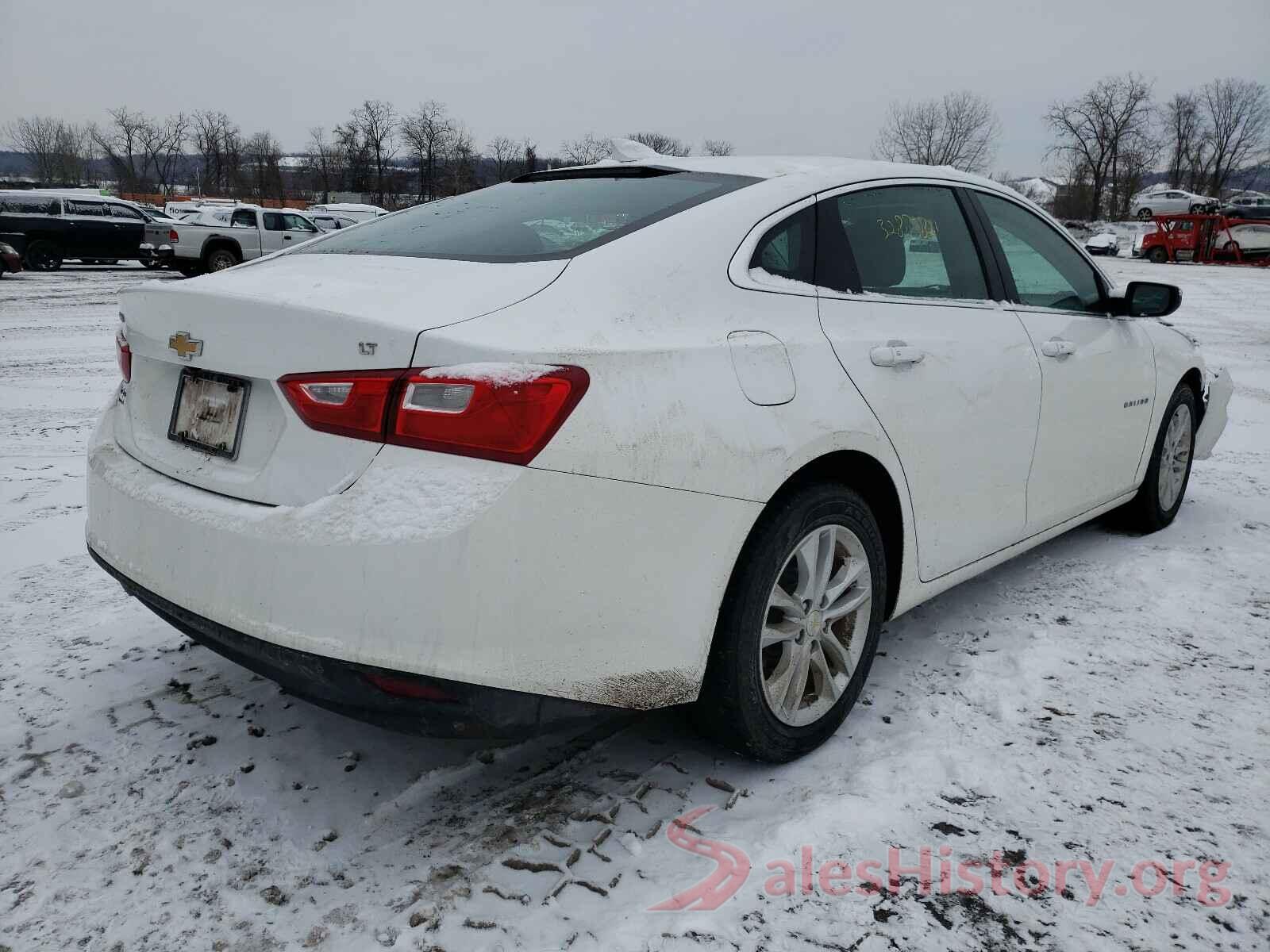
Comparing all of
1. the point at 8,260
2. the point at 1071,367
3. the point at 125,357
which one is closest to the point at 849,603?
the point at 1071,367

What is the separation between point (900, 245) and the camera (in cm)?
283

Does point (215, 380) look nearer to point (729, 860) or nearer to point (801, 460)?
point (801, 460)

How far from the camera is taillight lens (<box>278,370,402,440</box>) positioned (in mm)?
1827

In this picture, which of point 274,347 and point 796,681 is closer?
point 274,347

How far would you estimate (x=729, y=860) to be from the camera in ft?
6.75

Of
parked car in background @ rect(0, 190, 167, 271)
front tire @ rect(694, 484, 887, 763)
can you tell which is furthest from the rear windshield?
parked car in background @ rect(0, 190, 167, 271)

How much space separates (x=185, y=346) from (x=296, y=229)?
68.7 feet

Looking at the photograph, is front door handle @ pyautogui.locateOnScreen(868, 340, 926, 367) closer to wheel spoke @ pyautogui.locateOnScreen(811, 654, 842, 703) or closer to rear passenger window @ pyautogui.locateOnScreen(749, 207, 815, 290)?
rear passenger window @ pyautogui.locateOnScreen(749, 207, 815, 290)

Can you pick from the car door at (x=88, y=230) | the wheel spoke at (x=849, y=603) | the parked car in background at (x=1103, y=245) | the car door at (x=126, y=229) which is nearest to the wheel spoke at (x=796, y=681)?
the wheel spoke at (x=849, y=603)

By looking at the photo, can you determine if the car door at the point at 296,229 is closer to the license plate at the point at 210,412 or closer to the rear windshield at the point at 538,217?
the rear windshield at the point at 538,217

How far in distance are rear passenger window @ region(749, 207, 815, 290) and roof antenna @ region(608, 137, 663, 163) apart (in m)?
0.70

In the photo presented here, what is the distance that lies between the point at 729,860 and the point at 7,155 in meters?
235

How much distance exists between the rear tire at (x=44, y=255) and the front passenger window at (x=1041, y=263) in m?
23.0
